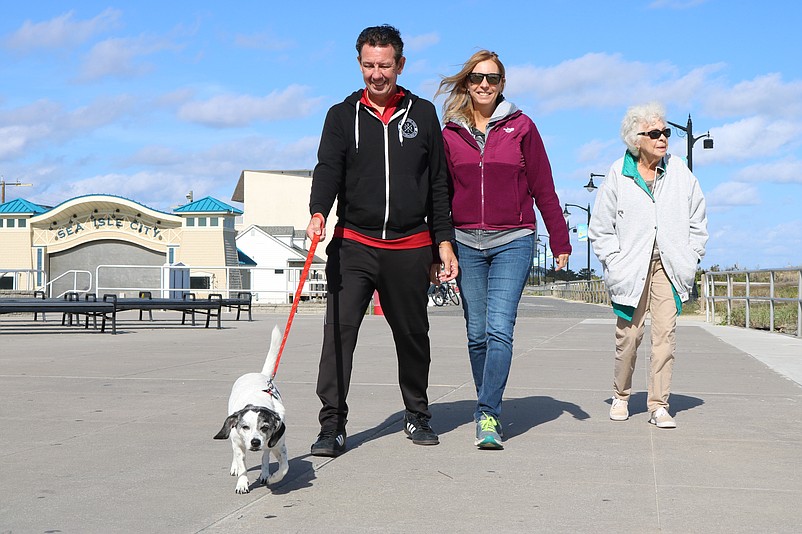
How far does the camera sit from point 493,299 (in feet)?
19.4

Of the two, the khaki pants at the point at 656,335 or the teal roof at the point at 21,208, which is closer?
the khaki pants at the point at 656,335

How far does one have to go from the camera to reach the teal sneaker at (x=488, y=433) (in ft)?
18.5

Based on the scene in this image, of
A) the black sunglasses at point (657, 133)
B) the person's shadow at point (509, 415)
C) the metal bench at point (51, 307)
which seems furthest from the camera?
the metal bench at point (51, 307)

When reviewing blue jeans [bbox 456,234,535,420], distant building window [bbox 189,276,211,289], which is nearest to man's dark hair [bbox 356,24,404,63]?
blue jeans [bbox 456,234,535,420]

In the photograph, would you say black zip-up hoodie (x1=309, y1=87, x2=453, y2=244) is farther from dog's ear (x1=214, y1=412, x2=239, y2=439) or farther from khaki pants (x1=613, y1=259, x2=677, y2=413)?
khaki pants (x1=613, y1=259, x2=677, y2=413)

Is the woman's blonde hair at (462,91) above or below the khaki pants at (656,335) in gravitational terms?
above

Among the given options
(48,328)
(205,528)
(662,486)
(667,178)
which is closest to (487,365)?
(662,486)

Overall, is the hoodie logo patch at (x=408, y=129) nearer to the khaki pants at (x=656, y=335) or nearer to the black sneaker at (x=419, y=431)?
the black sneaker at (x=419, y=431)

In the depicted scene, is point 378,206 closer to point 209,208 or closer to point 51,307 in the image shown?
point 51,307

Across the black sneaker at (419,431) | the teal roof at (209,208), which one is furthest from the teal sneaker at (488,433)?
the teal roof at (209,208)

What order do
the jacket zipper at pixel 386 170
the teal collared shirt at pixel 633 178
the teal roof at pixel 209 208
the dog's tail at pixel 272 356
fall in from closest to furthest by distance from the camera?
the dog's tail at pixel 272 356
the jacket zipper at pixel 386 170
the teal collared shirt at pixel 633 178
the teal roof at pixel 209 208

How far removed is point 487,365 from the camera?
5863mm

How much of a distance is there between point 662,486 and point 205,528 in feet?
6.90

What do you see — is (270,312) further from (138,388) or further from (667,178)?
(667,178)
